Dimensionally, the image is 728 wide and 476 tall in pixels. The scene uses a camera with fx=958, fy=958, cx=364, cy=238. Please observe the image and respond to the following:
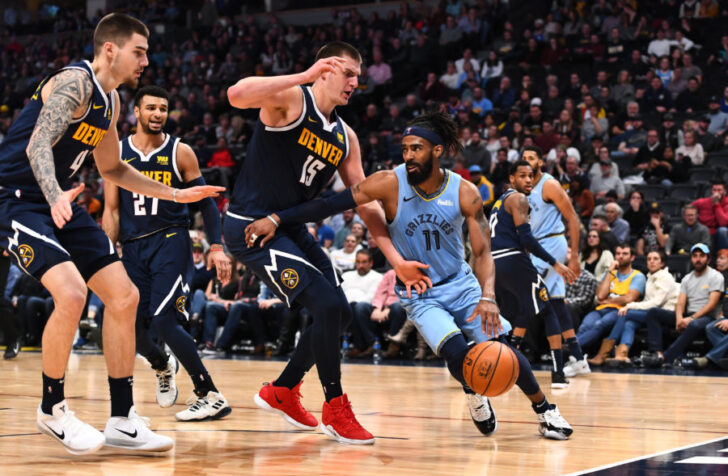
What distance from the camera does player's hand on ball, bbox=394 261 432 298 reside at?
5.05 metres

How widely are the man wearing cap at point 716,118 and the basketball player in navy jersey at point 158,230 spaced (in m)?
10.2

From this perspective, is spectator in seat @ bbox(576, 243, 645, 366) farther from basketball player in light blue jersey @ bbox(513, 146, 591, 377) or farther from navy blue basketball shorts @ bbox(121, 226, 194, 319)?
navy blue basketball shorts @ bbox(121, 226, 194, 319)

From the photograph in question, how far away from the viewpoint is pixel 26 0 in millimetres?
31203

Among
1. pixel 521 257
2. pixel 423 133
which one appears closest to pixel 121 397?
pixel 423 133

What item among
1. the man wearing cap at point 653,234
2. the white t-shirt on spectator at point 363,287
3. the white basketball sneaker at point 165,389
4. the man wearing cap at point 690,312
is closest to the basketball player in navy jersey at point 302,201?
the white basketball sneaker at point 165,389

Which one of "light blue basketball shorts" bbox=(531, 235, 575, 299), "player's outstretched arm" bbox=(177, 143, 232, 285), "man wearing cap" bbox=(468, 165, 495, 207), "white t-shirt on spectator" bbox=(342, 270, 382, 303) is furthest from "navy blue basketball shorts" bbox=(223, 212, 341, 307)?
"man wearing cap" bbox=(468, 165, 495, 207)

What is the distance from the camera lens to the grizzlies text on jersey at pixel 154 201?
246 inches

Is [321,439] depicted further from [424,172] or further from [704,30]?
[704,30]

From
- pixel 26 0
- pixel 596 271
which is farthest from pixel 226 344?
pixel 26 0

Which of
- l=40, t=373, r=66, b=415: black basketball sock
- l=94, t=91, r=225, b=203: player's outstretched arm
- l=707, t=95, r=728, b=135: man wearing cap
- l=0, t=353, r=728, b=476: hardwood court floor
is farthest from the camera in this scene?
l=707, t=95, r=728, b=135: man wearing cap

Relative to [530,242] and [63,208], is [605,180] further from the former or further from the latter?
[63,208]

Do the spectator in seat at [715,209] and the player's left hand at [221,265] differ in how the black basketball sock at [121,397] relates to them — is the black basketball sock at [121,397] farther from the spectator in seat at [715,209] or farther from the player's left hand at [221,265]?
the spectator in seat at [715,209]

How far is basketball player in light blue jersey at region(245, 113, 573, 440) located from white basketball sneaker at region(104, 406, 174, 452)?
135 cm

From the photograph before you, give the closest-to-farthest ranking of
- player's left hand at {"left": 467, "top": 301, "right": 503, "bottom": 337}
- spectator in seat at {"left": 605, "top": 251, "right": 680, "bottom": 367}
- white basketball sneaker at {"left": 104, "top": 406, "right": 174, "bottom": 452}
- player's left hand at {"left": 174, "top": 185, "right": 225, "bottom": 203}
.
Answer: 1. white basketball sneaker at {"left": 104, "top": 406, "right": 174, "bottom": 452}
2. player's left hand at {"left": 174, "top": 185, "right": 225, "bottom": 203}
3. player's left hand at {"left": 467, "top": 301, "right": 503, "bottom": 337}
4. spectator in seat at {"left": 605, "top": 251, "right": 680, "bottom": 367}
